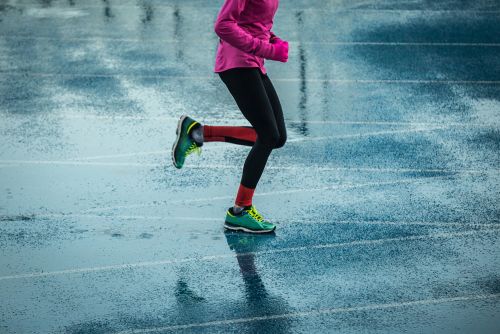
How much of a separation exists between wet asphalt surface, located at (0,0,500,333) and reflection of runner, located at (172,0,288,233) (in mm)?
296

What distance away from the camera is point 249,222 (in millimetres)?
6934

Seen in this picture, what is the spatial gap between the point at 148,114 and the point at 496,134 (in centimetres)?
343

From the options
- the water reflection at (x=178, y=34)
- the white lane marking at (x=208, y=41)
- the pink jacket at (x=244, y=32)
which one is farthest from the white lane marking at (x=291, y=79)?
the pink jacket at (x=244, y=32)

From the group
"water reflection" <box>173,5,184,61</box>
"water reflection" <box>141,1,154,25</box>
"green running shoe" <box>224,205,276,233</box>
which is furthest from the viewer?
"water reflection" <box>141,1,154,25</box>

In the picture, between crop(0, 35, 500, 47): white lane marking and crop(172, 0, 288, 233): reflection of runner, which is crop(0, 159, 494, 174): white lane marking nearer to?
crop(172, 0, 288, 233): reflection of runner

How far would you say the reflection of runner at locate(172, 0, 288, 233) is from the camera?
6.38 metres

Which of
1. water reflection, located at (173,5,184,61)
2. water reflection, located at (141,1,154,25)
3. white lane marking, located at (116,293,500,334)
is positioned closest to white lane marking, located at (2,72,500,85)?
water reflection, located at (173,5,184,61)

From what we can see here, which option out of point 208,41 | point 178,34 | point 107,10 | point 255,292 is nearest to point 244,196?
point 255,292

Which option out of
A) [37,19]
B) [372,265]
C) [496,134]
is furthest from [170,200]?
[37,19]

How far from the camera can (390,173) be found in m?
8.02

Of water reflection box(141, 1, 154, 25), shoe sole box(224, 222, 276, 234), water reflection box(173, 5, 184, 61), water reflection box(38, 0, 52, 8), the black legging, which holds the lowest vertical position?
water reflection box(38, 0, 52, 8)

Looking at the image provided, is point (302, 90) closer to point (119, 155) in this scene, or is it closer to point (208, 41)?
point (208, 41)

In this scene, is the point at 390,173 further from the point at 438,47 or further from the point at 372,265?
the point at 438,47

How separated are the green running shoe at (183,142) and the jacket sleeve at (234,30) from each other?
3.18ft
